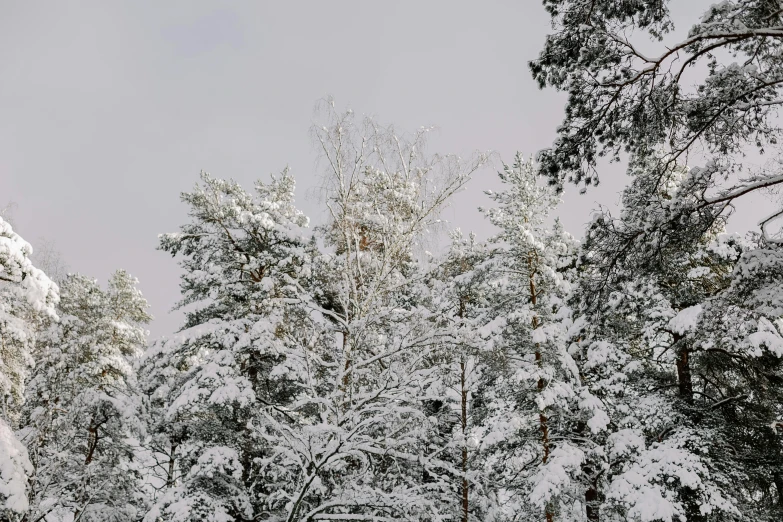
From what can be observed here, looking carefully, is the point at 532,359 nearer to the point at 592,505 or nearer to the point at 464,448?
the point at 464,448

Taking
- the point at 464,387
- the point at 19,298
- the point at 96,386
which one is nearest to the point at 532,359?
the point at 464,387

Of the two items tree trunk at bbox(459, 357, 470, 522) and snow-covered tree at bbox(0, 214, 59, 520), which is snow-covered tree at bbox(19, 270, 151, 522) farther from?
tree trunk at bbox(459, 357, 470, 522)

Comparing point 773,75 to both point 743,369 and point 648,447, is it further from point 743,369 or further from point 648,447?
point 648,447

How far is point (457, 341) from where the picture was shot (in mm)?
6730

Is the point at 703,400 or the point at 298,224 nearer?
the point at 703,400

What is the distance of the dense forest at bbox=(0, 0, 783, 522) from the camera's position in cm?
590

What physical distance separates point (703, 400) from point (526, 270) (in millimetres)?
5937

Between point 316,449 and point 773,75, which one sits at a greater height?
point 773,75

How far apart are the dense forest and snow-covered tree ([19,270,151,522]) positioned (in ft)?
0.33

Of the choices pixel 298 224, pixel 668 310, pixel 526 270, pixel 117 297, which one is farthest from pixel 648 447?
pixel 117 297

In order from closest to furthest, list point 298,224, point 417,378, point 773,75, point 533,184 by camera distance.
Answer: point 773,75 < point 417,378 < point 533,184 < point 298,224

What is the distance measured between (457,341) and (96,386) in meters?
13.3

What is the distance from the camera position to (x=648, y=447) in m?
11.3

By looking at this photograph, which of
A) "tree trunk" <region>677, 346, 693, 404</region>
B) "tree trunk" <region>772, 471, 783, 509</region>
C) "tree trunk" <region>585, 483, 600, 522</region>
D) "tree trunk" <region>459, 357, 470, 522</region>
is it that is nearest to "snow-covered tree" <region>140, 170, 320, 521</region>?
"tree trunk" <region>459, 357, 470, 522</region>
